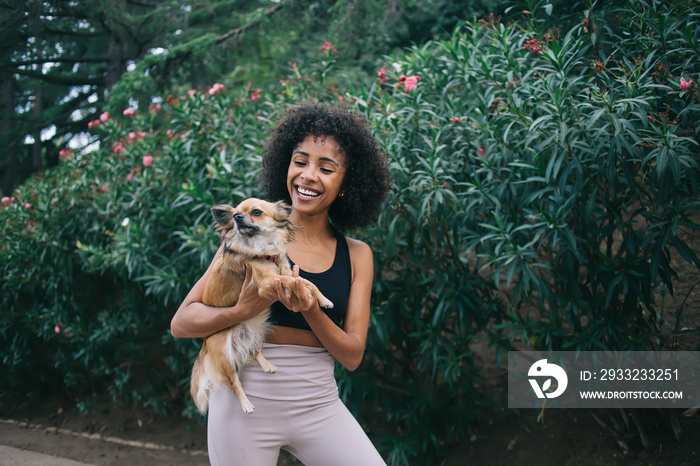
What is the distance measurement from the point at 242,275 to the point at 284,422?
2.01 ft

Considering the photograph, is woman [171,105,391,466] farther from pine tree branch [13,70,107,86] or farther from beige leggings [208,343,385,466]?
pine tree branch [13,70,107,86]


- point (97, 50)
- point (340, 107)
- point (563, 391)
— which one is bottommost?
point (563, 391)

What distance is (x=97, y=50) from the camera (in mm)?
10203

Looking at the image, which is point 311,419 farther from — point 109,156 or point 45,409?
point 45,409

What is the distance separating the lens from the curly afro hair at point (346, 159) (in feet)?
7.50

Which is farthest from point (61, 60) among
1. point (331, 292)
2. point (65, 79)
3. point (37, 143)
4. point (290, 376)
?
point (290, 376)

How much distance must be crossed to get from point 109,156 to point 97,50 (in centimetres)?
614

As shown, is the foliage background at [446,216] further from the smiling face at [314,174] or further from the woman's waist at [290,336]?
the woman's waist at [290,336]

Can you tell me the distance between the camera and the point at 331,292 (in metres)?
2.05

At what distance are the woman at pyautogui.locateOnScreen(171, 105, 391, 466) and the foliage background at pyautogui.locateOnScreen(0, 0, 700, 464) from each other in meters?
→ 1.18

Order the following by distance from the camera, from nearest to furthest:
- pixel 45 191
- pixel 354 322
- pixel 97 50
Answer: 1. pixel 354 322
2. pixel 45 191
3. pixel 97 50

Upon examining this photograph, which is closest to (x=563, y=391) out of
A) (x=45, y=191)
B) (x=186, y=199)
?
(x=186, y=199)

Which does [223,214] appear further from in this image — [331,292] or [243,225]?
[331,292]

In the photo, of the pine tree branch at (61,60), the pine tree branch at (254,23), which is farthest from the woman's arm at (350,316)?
the pine tree branch at (254,23)
